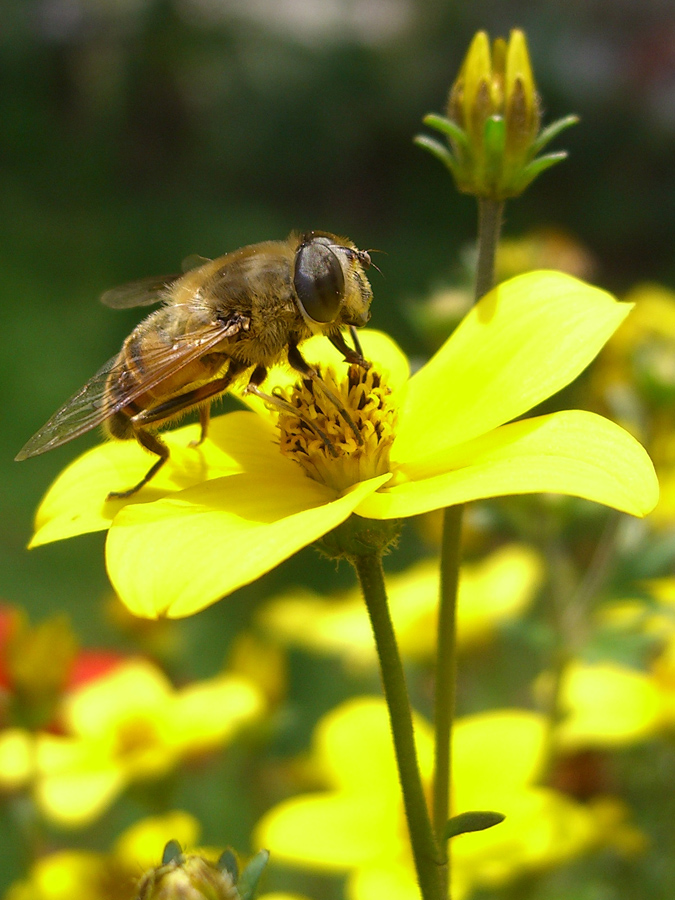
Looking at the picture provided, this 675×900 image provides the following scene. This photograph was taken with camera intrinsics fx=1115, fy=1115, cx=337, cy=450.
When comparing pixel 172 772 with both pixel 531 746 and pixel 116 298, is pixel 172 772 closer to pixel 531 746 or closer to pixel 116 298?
pixel 531 746

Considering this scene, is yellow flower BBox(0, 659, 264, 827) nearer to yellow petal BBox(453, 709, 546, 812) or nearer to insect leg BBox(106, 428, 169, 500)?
yellow petal BBox(453, 709, 546, 812)

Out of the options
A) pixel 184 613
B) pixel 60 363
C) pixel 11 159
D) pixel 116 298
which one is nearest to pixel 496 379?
pixel 184 613

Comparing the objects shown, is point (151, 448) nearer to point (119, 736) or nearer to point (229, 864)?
point (229, 864)

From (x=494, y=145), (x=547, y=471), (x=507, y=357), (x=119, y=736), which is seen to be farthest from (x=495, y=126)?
(x=119, y=736)

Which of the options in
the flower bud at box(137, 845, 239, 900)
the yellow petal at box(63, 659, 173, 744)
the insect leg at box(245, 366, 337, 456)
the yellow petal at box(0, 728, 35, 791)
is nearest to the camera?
the flower bud at box(137, 845, 239, 900)

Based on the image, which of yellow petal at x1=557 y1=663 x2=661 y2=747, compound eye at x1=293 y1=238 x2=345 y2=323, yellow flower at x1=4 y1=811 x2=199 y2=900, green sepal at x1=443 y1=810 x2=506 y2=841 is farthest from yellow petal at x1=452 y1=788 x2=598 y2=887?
compound eye at x1=293 y1=238 x2=345 y2=323

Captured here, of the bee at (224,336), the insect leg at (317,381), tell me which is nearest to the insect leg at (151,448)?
the bee at (224,336)

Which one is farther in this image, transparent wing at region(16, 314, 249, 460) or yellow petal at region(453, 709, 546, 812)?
yellow petal at region(453, 709, 546, 812)
